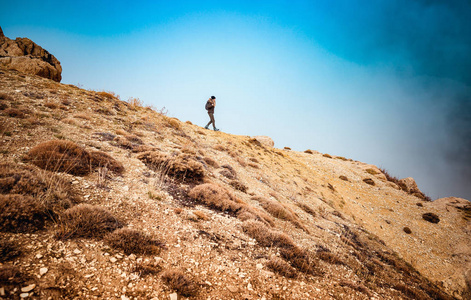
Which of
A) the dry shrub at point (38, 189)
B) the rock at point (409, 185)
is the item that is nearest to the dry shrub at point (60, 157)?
the dry shrub at point (38, 189)

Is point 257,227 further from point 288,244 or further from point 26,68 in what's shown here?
point 26,68

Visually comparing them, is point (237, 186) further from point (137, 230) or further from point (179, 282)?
point (179, 282)

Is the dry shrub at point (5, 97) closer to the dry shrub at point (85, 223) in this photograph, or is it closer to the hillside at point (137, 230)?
the hillside at point (137, 230)

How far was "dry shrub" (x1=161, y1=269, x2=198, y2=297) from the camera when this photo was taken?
10.8 ft

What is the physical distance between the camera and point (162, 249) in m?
4.17

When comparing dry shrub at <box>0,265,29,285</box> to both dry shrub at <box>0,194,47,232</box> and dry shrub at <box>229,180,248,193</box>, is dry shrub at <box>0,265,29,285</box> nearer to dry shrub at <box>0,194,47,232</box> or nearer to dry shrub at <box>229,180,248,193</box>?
dry shrub at <box>0,194,47,232</box>

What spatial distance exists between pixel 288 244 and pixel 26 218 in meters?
6.54

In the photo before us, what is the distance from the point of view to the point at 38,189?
415 cm

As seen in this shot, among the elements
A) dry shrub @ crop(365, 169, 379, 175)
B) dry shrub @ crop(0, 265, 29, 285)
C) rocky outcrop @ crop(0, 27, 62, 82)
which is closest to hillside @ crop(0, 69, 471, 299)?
dry shrub @ crop(0, 265, 29, 285)

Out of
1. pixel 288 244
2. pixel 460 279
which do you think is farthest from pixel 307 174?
pixel 288 244

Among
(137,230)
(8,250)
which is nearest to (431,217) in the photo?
(137,230)

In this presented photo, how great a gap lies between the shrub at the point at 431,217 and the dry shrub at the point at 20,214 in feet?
95.3

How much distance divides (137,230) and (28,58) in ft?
80.8

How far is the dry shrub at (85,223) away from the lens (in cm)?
363
